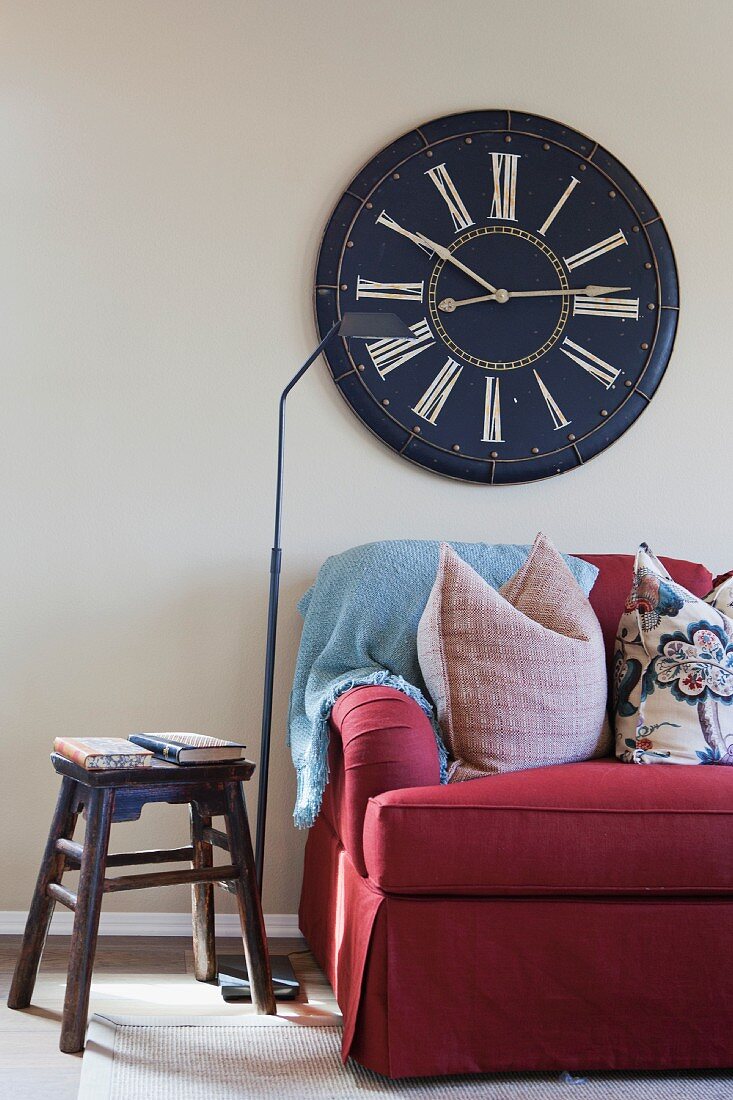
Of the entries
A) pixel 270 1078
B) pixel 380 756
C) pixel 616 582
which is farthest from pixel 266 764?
pixel 616 582

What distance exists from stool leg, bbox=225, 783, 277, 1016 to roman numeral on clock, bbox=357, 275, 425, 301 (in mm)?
1351

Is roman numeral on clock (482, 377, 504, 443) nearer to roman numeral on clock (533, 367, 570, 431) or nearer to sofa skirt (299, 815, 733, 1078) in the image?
roman numeral on clock (533, 367, 570, 431)

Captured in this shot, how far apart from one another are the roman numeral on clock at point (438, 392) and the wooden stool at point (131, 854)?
1.12 meters

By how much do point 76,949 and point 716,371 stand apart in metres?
2.16

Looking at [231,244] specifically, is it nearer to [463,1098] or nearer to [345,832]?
[345,832]

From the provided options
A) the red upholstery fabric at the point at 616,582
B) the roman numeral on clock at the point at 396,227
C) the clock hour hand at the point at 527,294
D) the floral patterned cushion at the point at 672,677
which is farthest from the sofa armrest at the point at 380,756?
the roman numeral on clock at the point at 396,227

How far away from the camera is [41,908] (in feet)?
6.52

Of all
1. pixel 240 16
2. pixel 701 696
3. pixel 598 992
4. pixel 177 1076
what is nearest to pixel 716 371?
pixel 701 696

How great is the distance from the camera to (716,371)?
2873mm

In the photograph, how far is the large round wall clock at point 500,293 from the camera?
272 centimetres

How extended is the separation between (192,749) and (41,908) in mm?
427

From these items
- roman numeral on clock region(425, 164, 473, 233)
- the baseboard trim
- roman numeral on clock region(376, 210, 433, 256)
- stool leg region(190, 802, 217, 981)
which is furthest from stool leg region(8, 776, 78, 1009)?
roman numeral on clock region(425, 164, 473, 233)

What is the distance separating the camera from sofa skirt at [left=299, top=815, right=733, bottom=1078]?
5.57 feet

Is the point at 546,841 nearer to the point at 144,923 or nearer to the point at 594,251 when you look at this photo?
the point at 144,923
